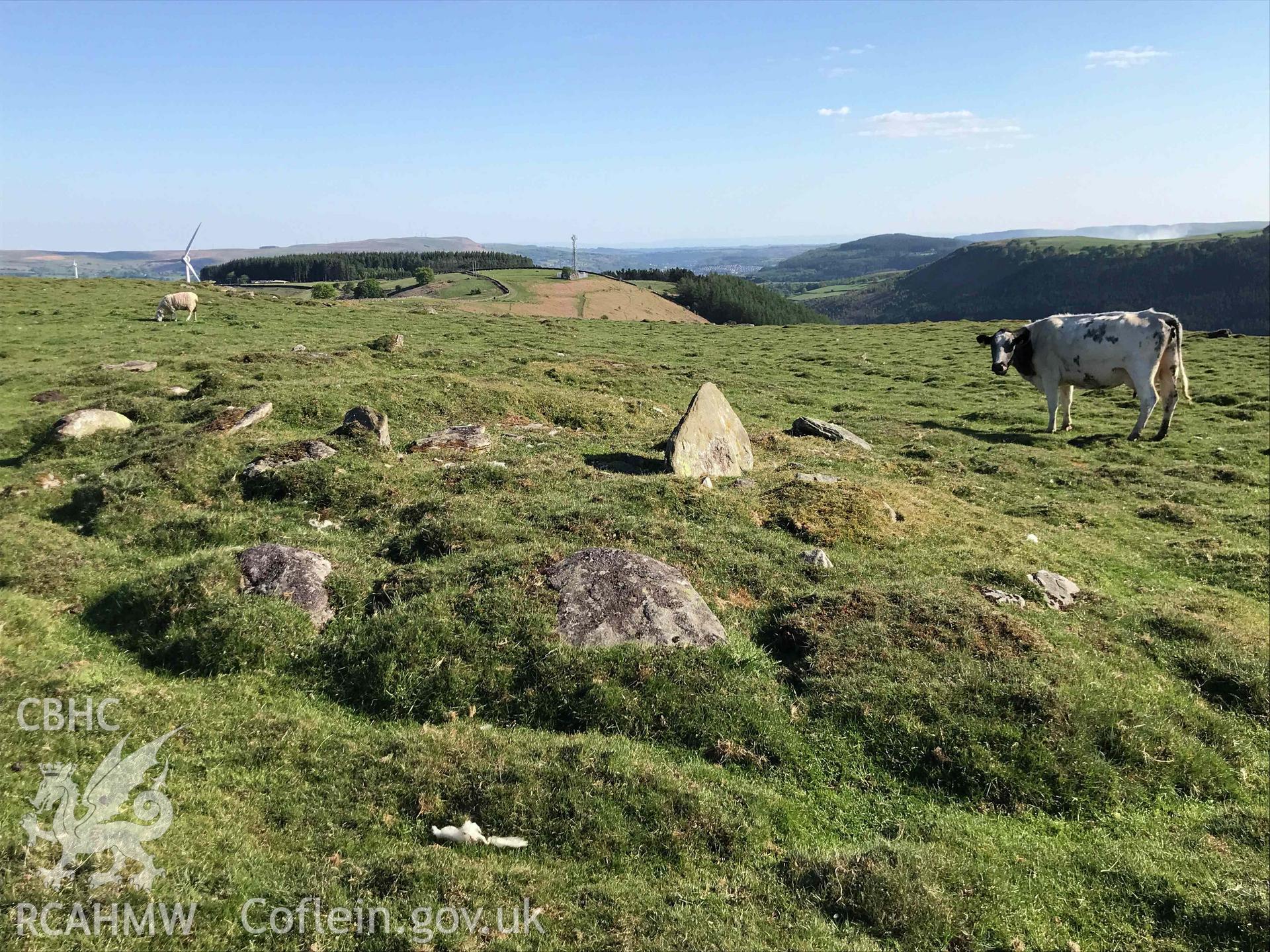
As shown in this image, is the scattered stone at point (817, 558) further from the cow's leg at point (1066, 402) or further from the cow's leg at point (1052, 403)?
the cow's leg at point (1066, 402)

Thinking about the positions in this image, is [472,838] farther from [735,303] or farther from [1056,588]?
[735,303]

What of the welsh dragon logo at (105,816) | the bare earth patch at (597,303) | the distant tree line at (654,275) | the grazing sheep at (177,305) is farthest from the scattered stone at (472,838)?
the distant tree line at (654,275)

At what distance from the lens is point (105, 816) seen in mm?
5922

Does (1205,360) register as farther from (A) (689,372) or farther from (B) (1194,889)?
(B) (1194,889)

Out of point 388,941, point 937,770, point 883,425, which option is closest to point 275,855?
point 388,941

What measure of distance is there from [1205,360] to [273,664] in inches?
1981

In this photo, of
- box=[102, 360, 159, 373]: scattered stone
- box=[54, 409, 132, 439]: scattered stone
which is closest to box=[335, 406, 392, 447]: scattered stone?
box=[54, 409, 132, 439]: scattered stone

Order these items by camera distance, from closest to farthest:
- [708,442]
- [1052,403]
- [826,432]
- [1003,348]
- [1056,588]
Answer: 1. [1056,588]
2. [708,442]
3. [826,432]
4. [1003,348]
5. [1052,403]

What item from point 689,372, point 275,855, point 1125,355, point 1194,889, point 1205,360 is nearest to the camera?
point 275,855

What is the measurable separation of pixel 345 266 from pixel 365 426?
572 feet

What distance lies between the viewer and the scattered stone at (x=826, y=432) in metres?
21.7

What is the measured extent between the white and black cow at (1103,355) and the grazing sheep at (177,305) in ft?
148

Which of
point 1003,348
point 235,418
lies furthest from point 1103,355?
point 235,418

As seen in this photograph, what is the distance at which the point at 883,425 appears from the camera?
25625 mm
